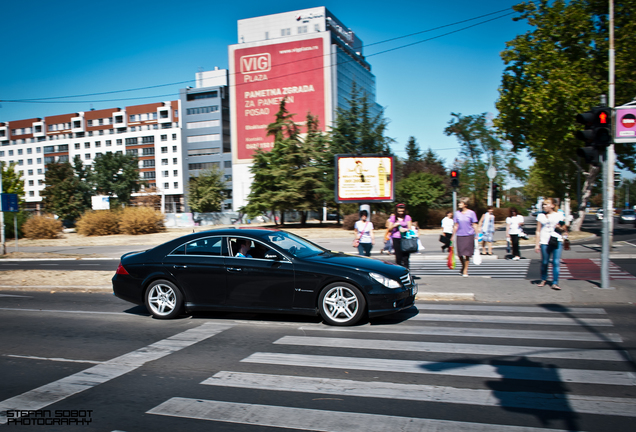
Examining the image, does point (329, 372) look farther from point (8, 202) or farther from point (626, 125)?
point (8, 202)

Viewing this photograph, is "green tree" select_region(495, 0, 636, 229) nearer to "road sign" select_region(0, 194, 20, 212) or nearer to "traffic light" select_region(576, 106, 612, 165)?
"traffic light" select_region(576, 106, 612, 165)

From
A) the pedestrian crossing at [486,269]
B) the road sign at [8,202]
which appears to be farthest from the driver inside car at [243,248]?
the road sign at [8,202]

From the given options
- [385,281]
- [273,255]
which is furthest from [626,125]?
[273,255]

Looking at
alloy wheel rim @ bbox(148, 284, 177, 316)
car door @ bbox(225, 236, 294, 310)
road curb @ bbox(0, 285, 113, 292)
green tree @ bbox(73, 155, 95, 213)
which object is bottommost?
road curb @ bbox(0, 285, 113, 292)

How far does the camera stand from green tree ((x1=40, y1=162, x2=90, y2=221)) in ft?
245

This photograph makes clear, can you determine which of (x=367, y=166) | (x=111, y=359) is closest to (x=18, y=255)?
(x=367, y=166)

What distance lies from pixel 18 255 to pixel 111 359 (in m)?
24.0

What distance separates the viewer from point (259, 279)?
732cm

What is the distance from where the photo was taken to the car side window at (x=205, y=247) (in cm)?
776

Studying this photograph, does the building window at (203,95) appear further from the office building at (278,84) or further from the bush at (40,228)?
the bush at (40,228)

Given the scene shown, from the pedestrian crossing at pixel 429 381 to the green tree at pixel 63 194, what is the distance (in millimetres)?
77931

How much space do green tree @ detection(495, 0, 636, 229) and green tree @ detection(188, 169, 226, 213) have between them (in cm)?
5392

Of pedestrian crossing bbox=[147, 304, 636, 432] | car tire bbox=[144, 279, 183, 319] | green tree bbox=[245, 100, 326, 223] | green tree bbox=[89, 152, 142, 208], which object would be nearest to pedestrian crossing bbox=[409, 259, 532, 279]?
pedestrian crossing bbox=[147, 304, 636, 432]

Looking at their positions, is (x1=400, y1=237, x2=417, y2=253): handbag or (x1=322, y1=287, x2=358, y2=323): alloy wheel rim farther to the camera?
(x1=400, y1=237, x2=417, y2=253): handbag
